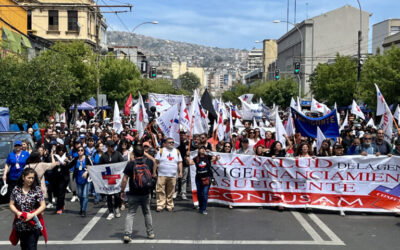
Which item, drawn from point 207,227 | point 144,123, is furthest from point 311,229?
point 144,123

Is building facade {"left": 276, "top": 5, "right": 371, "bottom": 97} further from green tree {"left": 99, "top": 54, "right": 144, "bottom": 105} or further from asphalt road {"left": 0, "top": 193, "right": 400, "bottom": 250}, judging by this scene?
asphalt road {"left": 0, "top": 193, "right": 400, "bottom": 250}

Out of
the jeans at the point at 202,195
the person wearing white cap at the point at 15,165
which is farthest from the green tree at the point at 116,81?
the jeans at the point at 202,195

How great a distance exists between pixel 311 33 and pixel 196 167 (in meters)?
75.6

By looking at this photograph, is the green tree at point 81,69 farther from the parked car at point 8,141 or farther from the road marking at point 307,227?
the road marking at point 307,227

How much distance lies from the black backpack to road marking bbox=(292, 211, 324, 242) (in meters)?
2.92

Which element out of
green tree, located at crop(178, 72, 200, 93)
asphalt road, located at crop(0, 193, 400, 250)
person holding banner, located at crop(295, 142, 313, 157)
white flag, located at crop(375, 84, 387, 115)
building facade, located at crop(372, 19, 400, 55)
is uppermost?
building facade, located at crop(372, 19, 400, 55)

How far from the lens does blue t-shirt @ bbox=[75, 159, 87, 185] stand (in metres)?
10.7

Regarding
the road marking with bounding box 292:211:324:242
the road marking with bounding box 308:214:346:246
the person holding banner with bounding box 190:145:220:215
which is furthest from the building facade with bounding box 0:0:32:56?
the road marking with bounding box 308:214:346:246

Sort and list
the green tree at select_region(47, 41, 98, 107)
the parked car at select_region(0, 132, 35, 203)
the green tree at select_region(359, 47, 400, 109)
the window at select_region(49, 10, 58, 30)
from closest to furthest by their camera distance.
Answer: the parked car at select_region(0, 132, 35, 203), the green tree at select_region(359, 47, 400, 109), the green tree at select_region(47, 41, 98, 107), the window at select_region(49, 10, 58, 30)

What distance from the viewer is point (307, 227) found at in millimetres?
9531

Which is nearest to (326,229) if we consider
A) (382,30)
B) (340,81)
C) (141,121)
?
(141,121)

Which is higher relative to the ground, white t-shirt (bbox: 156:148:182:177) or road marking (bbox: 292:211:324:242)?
white t-shirt (bbox: 156:148:182:177)

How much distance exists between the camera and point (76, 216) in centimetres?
1053

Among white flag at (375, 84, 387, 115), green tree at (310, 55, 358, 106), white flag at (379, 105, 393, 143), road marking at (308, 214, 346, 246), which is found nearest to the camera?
road marking at (308, 214, 346, 246)
